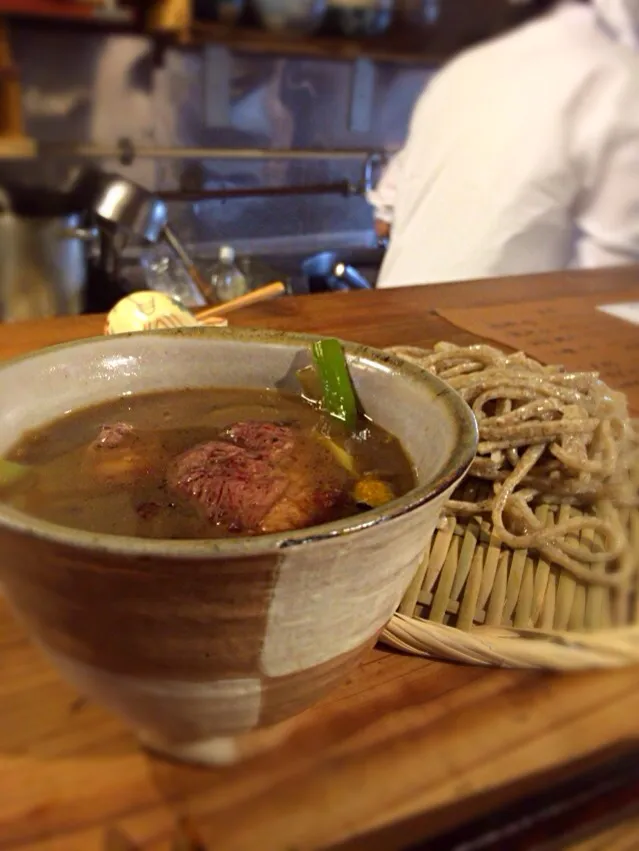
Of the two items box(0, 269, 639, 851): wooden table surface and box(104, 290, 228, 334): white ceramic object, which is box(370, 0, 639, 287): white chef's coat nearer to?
box(104, 290, 228, 334): white ceramic object

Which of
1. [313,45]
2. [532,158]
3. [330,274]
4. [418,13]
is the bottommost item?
[330,274]

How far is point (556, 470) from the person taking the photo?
68 cm

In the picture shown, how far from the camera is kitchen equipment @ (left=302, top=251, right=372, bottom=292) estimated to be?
2.52 m

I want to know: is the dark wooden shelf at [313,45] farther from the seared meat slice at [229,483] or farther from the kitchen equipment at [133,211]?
the seared meat slice at [229,483]

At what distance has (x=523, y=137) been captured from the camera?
6.54ft

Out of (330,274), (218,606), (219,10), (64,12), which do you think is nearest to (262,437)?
(218,606)

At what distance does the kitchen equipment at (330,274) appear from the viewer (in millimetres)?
2516

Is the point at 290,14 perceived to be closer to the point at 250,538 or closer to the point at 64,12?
the point at 64,12

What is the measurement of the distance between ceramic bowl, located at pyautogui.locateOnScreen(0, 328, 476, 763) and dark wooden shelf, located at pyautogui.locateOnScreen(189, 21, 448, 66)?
7.72 feet

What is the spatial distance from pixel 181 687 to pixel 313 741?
0.14m

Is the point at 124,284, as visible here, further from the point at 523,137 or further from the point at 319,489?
the point at 319,489

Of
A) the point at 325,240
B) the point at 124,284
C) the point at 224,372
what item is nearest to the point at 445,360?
the point at 224,372

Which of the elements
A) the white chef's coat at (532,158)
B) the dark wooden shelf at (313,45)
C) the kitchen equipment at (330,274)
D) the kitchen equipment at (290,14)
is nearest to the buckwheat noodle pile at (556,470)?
the white chef's coat at (532,158)

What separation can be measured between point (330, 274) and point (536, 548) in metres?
2.19
